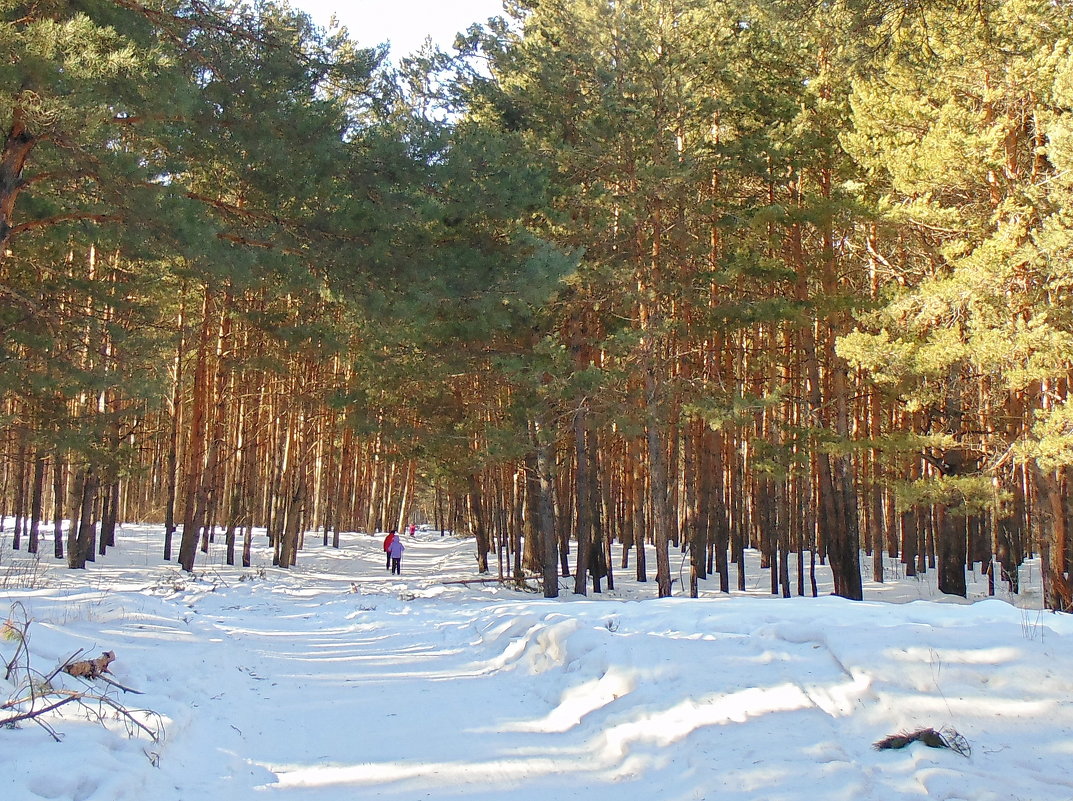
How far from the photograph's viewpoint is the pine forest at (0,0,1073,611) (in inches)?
362

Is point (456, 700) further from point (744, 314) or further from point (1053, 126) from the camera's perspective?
point (1053, 126)

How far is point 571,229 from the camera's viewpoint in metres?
14.9

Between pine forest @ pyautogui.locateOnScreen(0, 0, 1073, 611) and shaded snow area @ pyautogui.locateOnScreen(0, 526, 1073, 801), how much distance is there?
4.53 m

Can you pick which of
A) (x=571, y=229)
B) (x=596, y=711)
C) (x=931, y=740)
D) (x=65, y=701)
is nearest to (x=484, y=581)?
(x=571, y=229)

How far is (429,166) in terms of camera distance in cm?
1030

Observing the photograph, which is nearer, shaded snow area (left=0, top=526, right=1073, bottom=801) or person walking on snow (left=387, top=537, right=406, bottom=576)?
shaded snow area (left=0, top=526, right=1073, bottom=801)

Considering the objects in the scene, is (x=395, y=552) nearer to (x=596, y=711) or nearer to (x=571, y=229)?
(x=571, y=229)

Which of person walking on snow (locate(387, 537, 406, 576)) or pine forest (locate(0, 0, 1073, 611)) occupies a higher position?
pine forest (locate(0, 0, 1073, 611))

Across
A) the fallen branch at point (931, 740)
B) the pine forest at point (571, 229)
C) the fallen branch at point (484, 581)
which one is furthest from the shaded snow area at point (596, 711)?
the fallen branch at point (484, 581)

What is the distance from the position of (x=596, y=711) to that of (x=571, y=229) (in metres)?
10.5

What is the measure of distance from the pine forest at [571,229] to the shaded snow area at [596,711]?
4.53 metres

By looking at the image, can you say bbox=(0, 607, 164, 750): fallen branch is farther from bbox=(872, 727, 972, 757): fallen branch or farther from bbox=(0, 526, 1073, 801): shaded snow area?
bbox=(872, 727, 972, 757): fallen branch

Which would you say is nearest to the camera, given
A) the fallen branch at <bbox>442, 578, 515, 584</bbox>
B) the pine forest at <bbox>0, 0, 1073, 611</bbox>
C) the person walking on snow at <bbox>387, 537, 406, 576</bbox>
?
the pine forest at <bbox>0, 0, 1073, 611</bbox>

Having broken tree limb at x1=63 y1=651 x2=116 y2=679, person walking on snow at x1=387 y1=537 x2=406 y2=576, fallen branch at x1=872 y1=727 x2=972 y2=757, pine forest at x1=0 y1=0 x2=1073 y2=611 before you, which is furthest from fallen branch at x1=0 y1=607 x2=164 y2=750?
person walking on snow at x1=387 y1=537 x2=406 y2=576
